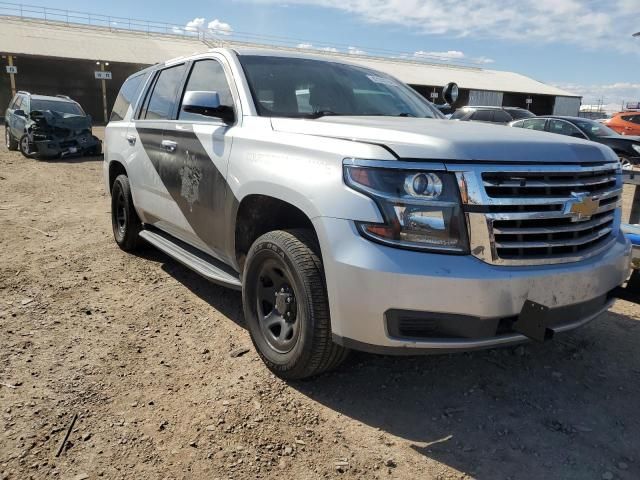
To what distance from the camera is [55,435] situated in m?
2.54

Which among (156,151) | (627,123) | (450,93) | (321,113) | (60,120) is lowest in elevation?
(60,120)

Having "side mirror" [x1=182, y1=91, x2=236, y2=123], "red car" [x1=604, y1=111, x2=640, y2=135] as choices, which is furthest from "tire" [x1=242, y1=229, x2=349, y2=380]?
"red car" [x1=604, y1=111, x2=640, y2=135]

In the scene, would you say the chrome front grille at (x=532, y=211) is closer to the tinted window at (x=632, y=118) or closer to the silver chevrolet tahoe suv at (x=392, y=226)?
the silver chevrolet tahoe suv at (x=392, y=226)

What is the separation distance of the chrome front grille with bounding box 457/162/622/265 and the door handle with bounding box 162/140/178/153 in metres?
2.44


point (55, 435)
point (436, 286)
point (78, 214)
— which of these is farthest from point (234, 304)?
point (78, 214)

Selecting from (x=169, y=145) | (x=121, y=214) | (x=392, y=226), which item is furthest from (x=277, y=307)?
(x=121, y=214)

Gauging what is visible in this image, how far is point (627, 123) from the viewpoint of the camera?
1995cm

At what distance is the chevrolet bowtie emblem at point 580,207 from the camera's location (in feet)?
8.33

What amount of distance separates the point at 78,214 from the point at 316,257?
602cm

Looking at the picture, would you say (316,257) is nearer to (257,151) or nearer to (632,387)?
(257,151)

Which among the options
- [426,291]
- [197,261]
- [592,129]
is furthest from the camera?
[592,129]

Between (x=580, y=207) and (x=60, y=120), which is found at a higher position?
(x=580, y=207)

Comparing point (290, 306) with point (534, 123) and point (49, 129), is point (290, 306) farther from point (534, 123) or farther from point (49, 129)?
point (49, 129)

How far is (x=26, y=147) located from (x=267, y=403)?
13.9 metres
